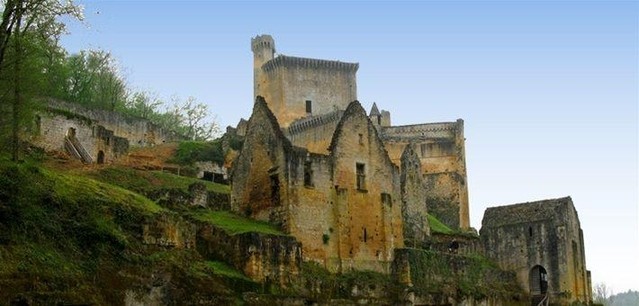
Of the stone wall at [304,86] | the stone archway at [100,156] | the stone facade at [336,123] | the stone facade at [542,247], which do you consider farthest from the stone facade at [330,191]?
the stone wall at [304,86]

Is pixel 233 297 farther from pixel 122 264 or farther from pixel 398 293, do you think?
pixel 398 293

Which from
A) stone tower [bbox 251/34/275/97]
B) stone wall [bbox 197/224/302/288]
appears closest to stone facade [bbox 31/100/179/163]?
stone wall [bbox 197/224/302/288]

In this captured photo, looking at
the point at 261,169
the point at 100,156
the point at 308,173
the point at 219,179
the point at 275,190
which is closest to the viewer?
the point at 275,190

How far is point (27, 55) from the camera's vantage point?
105 feet

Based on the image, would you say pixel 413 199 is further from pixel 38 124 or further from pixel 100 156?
pixel 38 124

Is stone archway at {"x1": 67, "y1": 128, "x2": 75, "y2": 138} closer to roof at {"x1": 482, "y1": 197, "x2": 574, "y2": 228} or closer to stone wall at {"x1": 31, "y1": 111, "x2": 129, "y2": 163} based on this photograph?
stone wall at {"x1": 31, "y1": 111, "x2": 129, "y2": 163}

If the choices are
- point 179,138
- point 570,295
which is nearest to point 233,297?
point 570,295

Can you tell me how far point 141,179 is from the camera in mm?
49781

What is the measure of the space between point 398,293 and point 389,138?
35.1 meters

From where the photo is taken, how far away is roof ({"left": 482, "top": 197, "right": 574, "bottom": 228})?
52844 mm

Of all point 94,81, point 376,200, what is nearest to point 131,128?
point 94,81

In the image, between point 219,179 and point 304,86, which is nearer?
point 219,179

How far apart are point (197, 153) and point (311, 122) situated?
1864 cm

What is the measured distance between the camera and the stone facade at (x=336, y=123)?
7244 centimetres
